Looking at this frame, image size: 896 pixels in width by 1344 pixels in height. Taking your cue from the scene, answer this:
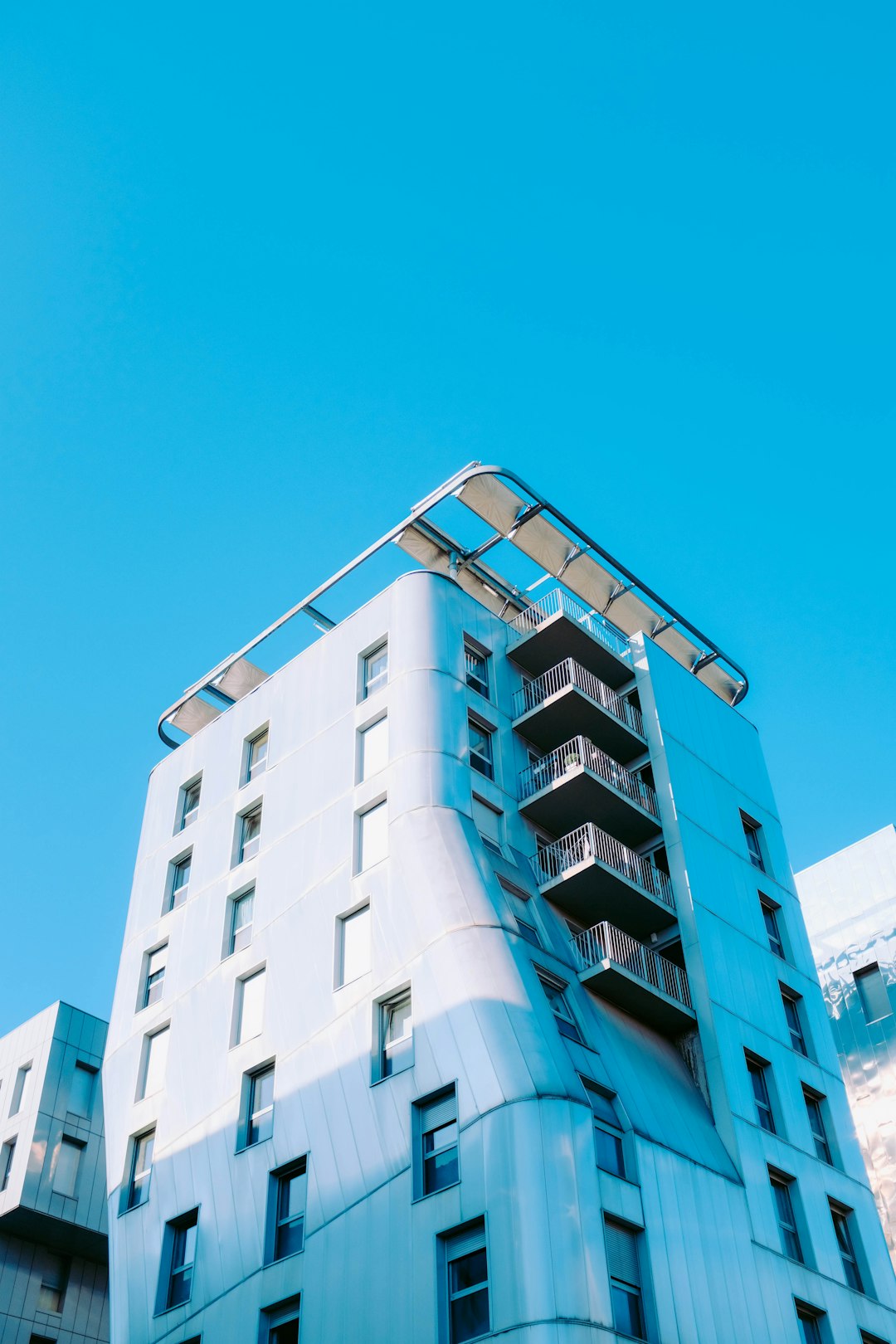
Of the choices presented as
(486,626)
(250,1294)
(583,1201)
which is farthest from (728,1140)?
(486,626)

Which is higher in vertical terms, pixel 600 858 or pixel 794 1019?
pixel 600 858

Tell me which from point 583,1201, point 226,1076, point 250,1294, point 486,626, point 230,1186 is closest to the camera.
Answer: point 583,1201

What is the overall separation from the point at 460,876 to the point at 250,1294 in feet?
34.0

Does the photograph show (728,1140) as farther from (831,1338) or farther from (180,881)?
(180,881)

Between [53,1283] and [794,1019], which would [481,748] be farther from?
[53,1283]

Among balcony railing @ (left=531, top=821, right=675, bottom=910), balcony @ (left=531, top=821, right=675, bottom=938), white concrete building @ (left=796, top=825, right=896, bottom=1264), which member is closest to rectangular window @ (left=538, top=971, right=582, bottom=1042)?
balcony @ (left=531, top=821, right=675, bottom=938)

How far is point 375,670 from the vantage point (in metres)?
40.4

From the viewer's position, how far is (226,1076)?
34.6 m

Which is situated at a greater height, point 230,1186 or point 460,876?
point 460,876

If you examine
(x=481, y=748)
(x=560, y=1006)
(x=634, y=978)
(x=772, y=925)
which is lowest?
(x=560, y=1006)

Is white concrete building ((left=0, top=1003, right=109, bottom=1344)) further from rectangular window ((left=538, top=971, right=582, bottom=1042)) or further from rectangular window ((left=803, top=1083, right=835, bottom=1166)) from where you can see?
rectangular window ((left=803, top=1083, right=835, bottom=1166))

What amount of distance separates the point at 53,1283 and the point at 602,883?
25765mm

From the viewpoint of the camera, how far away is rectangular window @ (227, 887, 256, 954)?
1485 inches

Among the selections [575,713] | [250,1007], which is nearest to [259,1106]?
[250,1007]
